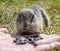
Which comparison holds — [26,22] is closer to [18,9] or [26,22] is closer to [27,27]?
[27,27]

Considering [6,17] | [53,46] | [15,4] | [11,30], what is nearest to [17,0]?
[15,4]

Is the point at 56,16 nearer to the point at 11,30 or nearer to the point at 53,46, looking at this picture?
the point at 11,30

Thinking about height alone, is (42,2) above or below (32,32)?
below

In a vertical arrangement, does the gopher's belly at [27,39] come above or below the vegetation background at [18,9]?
above

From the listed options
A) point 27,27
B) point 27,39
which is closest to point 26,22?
point 27,27

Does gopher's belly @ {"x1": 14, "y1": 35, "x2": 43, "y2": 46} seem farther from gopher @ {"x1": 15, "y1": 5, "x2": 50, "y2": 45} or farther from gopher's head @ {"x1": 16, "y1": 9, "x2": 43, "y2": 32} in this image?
gopher's head @ {"x1": 16, "y1": 9, "x2": 43, "y2": 32}

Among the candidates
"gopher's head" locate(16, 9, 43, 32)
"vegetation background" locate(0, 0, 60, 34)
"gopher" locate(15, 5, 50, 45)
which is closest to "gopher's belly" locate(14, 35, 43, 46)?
"gopher" locate(15, 5, 50, 45)

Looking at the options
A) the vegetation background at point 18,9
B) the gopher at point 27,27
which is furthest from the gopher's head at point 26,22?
the vegetation background at point 18,9

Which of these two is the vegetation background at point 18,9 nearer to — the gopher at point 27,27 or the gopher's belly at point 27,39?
the gopher at point 27,27
